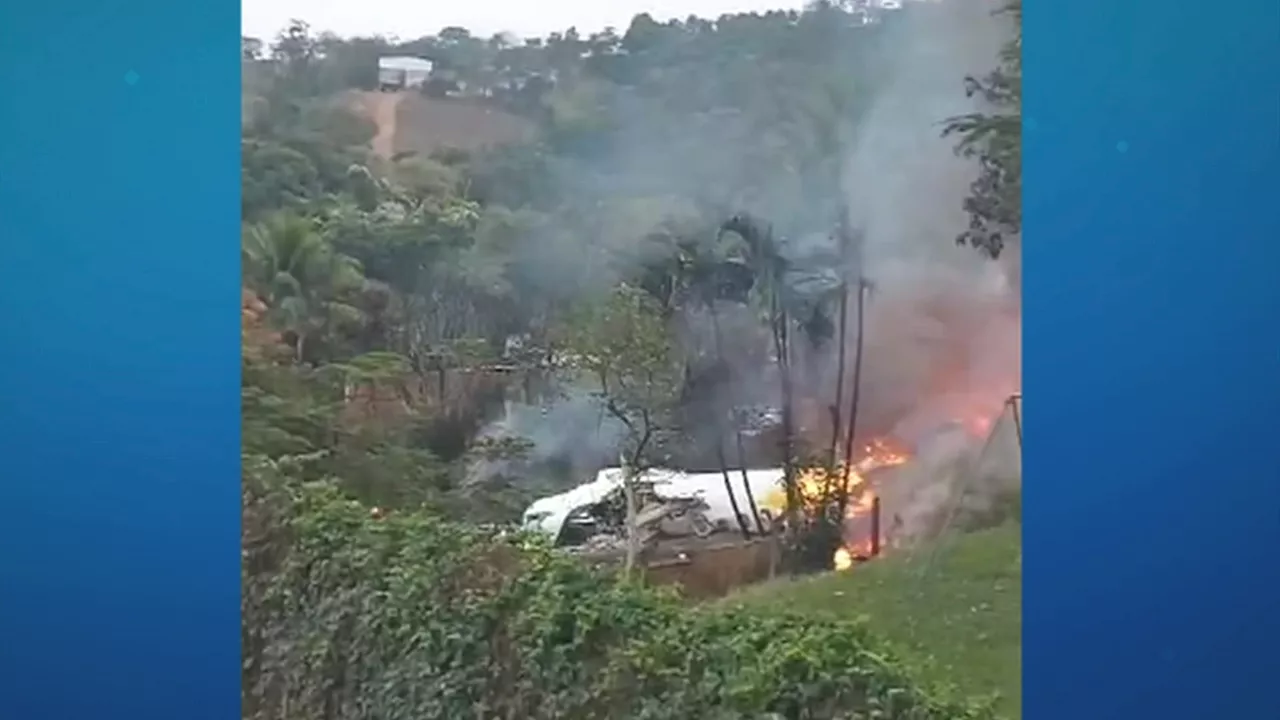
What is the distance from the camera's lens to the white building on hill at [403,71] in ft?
7.36

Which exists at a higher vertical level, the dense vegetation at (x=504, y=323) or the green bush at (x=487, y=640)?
the dense vegetation at (x=504, y=323)

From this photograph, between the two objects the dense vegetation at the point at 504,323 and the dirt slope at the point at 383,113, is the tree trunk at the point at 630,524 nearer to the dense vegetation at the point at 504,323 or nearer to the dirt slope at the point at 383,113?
the dense vegetation at the point at 504,323

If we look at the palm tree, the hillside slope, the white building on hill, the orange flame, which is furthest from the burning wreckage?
the white building on hill

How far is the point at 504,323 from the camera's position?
2.24m

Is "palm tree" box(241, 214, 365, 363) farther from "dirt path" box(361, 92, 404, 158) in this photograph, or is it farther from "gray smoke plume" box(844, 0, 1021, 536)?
"gray smoke plume" box(844, 0, 1021, 536)

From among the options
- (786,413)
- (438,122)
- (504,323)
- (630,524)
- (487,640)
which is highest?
(438,122)

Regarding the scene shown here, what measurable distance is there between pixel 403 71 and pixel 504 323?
39 centimetres
